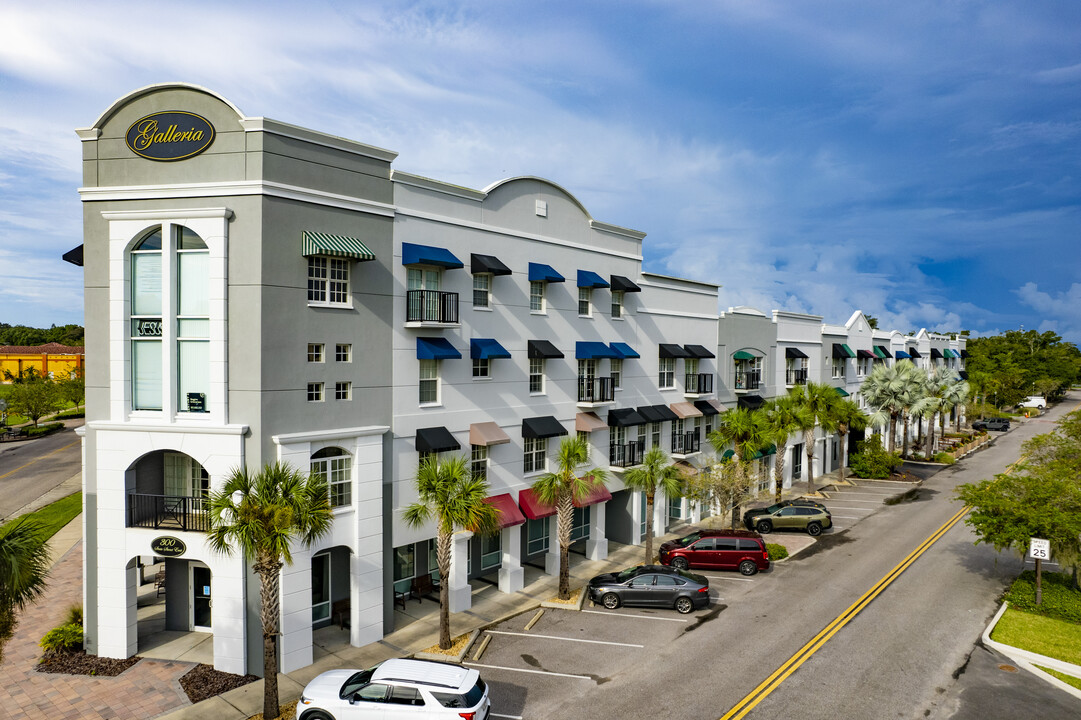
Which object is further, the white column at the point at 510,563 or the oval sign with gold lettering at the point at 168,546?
the white column at the point at 510,563

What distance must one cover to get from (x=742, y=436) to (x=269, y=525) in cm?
2673

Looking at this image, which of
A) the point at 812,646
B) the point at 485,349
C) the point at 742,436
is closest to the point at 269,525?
the point at 485,349

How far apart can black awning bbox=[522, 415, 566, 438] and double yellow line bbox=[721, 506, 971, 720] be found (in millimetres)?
12870

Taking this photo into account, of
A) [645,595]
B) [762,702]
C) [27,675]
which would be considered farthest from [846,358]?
[27,675]

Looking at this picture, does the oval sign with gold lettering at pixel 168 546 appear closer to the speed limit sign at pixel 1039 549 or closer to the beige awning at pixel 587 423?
the beige awning at pixel 587 423

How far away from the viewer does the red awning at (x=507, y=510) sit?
25822 millimetres

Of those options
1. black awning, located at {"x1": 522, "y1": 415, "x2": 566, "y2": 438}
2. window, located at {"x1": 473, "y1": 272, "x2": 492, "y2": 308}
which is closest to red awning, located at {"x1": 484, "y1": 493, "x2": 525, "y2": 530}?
black awning, located at {"x1": 522, "y1": 415, "x2": 566, "y2": 438}

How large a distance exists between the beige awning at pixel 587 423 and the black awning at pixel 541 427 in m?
1.54

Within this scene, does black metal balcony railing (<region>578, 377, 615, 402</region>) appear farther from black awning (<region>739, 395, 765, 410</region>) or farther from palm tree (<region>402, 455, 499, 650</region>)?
black awning (<region>739, 395, 765, 410</region>)

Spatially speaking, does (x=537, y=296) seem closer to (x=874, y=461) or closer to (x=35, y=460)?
(x=874, y=461)

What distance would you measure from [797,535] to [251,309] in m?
30.0

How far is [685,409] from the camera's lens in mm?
37438

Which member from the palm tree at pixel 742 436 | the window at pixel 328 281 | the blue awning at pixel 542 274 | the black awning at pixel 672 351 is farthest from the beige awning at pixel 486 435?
the palm tree at pixel 742 436

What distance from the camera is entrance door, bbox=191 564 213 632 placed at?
890 inches
